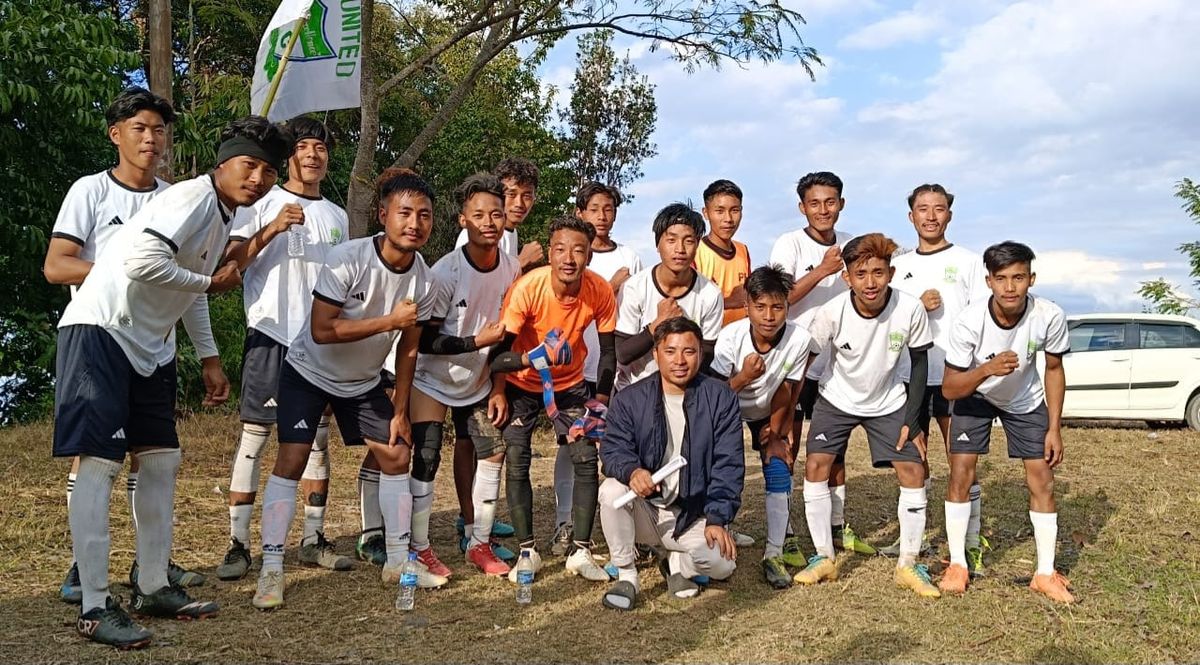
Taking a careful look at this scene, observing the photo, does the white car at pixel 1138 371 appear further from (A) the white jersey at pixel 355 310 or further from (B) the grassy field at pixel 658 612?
(A) the white jersey at pixel 355 310

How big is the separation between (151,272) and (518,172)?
247 centimetres

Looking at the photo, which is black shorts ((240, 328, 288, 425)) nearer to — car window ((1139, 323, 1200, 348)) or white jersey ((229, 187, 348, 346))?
white jersey ((229, 187, 348, 346))

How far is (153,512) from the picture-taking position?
406 cm

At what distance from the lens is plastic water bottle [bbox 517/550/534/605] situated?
4520 mm

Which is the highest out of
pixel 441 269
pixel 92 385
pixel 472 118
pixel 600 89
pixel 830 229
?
pixel 600 89

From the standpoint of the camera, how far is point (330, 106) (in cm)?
748

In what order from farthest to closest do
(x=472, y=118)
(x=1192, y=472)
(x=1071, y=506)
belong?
1. (x=472, y=118)
2. (x=1192, y=472)
3. (x=1071, y=506)

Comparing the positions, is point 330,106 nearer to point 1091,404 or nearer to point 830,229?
point 830,229

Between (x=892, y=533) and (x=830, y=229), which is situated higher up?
(x=830, y=229)

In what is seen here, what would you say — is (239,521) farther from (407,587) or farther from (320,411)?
(407,587)

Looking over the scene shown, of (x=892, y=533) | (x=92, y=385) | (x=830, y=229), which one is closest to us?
(x=92, y=385)

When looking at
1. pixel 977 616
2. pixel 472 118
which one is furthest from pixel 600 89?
pixel 977 616

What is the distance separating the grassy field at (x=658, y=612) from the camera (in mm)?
3842

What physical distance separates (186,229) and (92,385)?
2.28 feet
